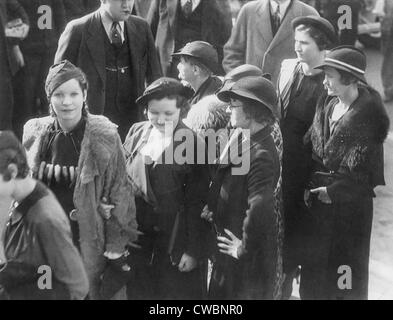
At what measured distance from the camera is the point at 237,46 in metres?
4.24

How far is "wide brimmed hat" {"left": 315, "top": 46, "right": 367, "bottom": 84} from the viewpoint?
3107 millimetres

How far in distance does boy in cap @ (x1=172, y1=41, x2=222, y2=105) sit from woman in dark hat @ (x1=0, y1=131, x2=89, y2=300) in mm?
1123

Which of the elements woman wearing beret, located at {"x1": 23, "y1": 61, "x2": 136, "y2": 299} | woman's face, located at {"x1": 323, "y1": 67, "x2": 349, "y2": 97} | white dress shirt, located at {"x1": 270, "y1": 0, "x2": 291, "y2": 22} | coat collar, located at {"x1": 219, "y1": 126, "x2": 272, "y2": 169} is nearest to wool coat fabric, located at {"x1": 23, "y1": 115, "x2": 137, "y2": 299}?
woman wearing beret, located at {"x1": 23, "y1": 61, "x2": 136, "y2": 299}

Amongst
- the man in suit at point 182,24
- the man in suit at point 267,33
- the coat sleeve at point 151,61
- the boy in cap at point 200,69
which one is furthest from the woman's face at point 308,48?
the man in suit at point 182,24

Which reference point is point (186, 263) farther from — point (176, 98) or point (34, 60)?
point (34, 60)

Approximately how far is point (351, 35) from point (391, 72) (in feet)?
2.56

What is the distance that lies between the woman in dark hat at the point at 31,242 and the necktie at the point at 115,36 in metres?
1.23

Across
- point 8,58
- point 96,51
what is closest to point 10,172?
point 96,51

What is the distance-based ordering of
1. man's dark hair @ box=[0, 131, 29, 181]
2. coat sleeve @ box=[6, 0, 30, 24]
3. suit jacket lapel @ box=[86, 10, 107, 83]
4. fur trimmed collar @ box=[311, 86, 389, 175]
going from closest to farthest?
man's dark hair @ box=[0, 131, 29, 181] < fur trimmed collar @ box=[311, 86, 389, 175] < suit jacket lapel @ box=[86, 10, 107, 83] < coat sleeve @ box=[6, 0, 30, 24]

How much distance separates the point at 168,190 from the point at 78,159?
0.41m

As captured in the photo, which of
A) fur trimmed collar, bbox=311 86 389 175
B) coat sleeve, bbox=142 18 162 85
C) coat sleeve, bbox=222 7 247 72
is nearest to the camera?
fur trimmed collar, bbox=311 86 389 175

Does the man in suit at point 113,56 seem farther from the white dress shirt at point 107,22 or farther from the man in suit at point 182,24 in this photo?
the man in suit at point 182,24

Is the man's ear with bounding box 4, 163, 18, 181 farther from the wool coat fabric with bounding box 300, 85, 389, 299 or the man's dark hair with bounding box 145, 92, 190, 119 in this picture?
the wool coat fabric with bounding box 300, 85, 389, 299

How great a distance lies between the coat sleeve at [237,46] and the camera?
13.7 feet
